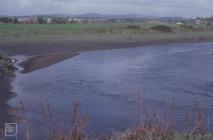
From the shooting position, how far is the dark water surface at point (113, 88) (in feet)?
65.4

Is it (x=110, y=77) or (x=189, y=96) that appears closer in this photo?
(x=189, y=96)

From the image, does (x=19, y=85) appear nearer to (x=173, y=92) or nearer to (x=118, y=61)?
(x=173, y=92)

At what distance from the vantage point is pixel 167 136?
30.1ft

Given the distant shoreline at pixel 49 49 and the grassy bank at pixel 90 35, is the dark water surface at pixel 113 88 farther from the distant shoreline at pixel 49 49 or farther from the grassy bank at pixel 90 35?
the grassy bank at pixel 90 35

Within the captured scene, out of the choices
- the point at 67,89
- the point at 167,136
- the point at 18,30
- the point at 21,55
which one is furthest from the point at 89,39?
the point at 167,136

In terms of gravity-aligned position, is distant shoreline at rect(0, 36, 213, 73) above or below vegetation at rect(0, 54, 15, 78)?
below

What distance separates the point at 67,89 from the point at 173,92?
17.9 feet

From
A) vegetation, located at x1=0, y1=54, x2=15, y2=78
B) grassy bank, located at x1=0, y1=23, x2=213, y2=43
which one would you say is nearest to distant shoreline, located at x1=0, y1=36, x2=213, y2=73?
vegetation, located at x1=0, y1=54, x2=15, y2=78

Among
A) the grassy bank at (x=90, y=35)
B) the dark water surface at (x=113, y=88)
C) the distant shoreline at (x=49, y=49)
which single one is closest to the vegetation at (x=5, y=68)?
the dark water surface at (x=113, y=88)

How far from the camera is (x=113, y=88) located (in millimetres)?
28188

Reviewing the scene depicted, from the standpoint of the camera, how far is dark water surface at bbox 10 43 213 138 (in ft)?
65.4

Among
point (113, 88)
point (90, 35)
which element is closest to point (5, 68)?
point (113, 88)

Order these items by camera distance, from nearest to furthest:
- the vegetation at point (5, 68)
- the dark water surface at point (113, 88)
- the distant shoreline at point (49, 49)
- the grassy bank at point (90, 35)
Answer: the dark water surface at point (113, 88), the vegetation at point (5, 68), the distant shoreline at point (49, 49), the grassy bank at point (90, 35)

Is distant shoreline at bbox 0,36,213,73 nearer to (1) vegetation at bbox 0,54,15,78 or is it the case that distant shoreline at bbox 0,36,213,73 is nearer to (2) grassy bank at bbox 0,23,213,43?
(1) vegetation at bbox 0,54,15,78
